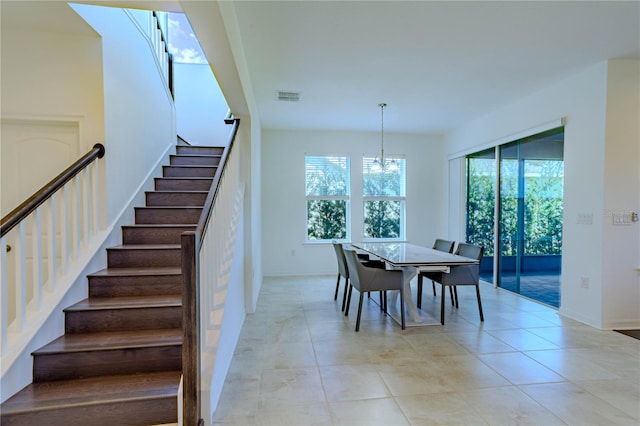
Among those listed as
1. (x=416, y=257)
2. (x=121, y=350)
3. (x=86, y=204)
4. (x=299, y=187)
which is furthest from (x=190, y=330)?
(x=299, y=187)

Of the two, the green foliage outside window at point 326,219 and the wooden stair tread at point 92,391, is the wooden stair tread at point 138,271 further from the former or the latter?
the green foliage outside window at point 326,219

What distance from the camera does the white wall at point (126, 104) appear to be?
2605mm

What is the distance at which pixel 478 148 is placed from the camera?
17.0ft

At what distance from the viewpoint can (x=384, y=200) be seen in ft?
20.4

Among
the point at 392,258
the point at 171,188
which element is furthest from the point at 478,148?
the point at 171,188

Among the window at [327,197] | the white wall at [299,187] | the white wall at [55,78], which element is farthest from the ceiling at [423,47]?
the window at [327,197]

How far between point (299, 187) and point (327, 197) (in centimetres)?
58

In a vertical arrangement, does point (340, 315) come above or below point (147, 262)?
below

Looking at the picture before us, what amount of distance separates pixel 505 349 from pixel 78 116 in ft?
13.6

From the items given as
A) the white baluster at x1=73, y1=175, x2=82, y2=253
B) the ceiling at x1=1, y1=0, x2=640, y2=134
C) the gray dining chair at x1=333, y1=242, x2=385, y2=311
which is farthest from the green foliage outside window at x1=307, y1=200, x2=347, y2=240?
the white baluster at x1=73, y1=175, x2=82, y2=253

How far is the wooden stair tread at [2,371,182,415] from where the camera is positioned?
5.38ft

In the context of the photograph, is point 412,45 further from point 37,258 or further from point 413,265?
point 37,258

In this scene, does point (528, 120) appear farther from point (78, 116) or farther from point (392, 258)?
point (78, 116)

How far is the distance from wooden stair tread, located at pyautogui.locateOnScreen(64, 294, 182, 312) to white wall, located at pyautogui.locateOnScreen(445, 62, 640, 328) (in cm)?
406
